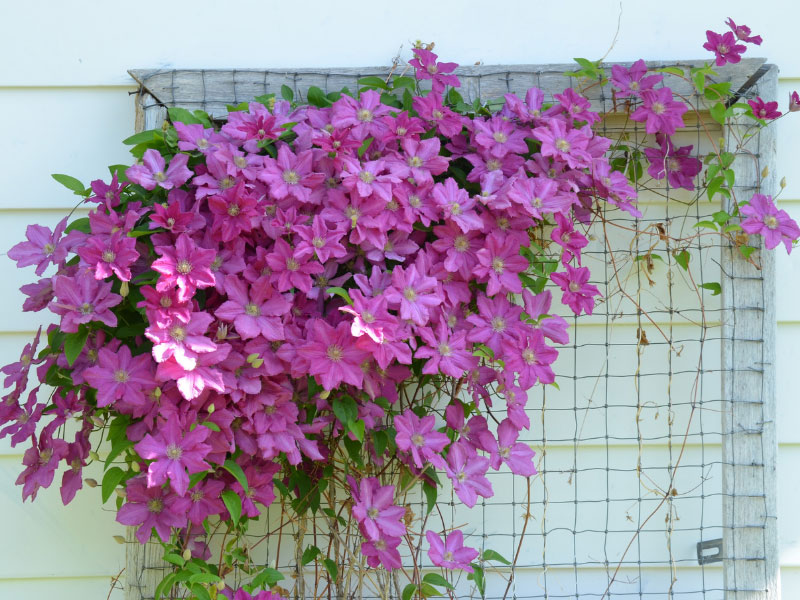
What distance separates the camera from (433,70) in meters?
1.43

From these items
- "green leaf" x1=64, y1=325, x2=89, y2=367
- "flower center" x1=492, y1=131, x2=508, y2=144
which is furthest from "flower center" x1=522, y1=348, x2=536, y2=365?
"green leaf" x1=64, y1=325, x2=89, y2=367

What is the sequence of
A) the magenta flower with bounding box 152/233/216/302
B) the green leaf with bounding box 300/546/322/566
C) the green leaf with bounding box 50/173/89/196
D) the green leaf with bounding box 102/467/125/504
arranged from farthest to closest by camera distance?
the green leaf with bounding box 300/546/322/566
the green leaf with bounding box 50/173/89/196
the green leaf with bounding box 102/467/125/504
the magenta flower with bounding box 152/233/216/302

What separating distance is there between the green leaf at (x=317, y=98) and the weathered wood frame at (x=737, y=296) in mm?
90

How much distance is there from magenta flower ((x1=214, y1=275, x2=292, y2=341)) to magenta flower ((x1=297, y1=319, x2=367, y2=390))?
0.19 ft

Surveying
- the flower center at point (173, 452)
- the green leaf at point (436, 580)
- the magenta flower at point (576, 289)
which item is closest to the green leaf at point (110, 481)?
the flower center at point (173, 452)

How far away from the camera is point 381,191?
1270 mm

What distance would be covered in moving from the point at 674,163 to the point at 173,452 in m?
1.07

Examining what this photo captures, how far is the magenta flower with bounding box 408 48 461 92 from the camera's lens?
56.2 inches

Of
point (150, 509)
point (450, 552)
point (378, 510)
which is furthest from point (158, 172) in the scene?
point (450, 552)

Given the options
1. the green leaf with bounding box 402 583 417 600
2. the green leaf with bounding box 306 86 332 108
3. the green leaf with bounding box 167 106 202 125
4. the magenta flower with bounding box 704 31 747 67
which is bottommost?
the green leaf with bounding box 402 583 417 600

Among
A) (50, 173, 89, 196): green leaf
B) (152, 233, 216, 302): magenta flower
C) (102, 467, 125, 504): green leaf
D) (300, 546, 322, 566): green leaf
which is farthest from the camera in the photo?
(300, 546, 322, 566): green leaf

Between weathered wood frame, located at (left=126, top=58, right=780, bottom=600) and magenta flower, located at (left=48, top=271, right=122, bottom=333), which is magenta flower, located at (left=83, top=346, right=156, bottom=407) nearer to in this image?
magenta flower, located at (left=48, top=271, right=122, bottom=333)

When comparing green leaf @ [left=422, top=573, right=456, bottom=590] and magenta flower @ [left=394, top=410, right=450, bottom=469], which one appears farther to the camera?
green leaf @ [left=422, top=573, right=456, bottom=590]

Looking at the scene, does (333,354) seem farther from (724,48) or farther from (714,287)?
(724,48)
